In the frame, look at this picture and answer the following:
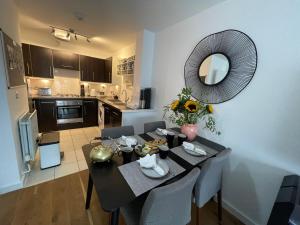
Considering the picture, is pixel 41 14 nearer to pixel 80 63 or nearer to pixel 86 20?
pixel 86 20

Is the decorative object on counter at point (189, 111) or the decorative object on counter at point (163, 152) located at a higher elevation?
the decorative object on counter at point (189, 111)

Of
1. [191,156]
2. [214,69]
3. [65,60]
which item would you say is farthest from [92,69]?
[191,156]

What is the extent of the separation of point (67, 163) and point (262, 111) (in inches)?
108

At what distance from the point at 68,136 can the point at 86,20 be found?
2532 mm

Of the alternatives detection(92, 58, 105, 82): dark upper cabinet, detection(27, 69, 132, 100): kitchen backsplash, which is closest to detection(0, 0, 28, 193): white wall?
detection(27, 69, 132, 100): kitchen backsplash

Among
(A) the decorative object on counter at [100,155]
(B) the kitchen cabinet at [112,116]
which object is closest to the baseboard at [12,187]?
(A) the decorative object on counter at [100,155]

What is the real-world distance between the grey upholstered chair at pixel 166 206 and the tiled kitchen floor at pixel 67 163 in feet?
4.97

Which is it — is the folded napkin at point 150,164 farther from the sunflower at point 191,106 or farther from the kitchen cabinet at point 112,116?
the kitchen cabinet at point 112,116

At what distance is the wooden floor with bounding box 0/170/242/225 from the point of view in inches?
50.9

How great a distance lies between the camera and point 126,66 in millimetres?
3307

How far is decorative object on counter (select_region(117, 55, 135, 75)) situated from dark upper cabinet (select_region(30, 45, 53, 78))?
1.69 meters

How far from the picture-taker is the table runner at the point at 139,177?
82cm

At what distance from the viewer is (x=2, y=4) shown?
1.40 metres

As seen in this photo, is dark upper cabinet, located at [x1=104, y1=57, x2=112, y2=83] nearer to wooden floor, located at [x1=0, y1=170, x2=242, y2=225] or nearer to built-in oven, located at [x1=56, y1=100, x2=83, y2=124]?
built-in oven, located at [x1=56, y1=100, x2=83, y2=124]
